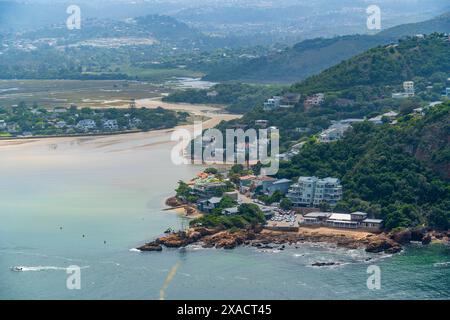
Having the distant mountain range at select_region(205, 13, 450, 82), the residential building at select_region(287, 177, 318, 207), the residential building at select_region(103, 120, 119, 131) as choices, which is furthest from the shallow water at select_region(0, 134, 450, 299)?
the distant mountain range at select_region(205, 13, 450, 82)

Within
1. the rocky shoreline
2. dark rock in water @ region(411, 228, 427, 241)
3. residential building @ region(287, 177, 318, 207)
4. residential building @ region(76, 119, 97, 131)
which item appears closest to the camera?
the rocky shoreline

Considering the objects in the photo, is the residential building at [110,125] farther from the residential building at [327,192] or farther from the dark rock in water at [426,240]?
the dark rock in water at [426,240]

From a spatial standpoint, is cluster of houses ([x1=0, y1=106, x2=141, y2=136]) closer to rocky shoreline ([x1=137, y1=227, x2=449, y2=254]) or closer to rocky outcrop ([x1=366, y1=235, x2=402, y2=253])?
rocky shoreline ([x1=137, y1=227, x2=449, y2=254])

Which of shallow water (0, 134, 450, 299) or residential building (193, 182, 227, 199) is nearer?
shallow water (0, 134, 450, 299)

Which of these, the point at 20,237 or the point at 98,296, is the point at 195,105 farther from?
the point at 98,296

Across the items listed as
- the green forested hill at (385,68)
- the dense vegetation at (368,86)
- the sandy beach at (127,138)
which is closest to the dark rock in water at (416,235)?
the dense vegetation at (368,86)
